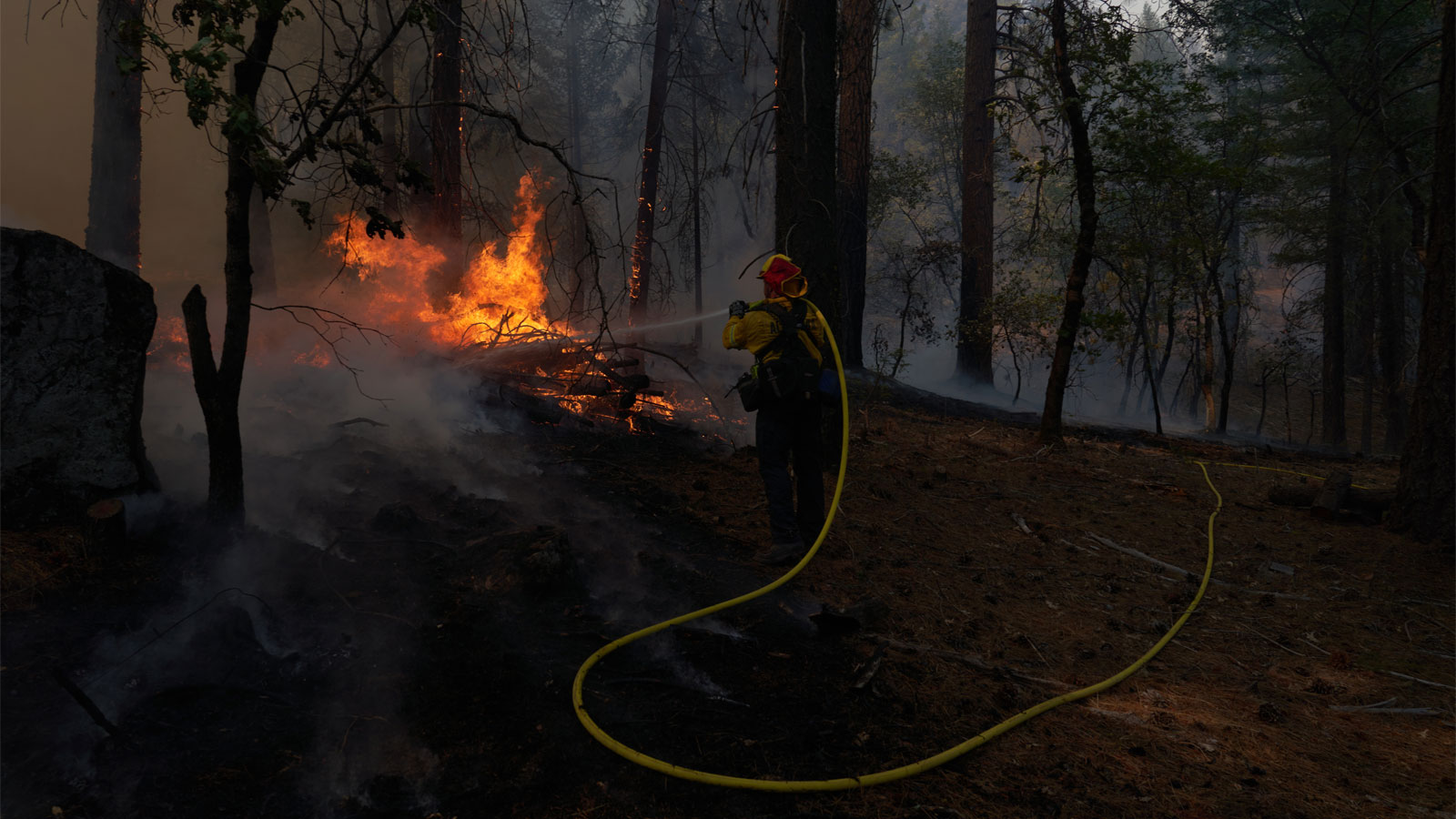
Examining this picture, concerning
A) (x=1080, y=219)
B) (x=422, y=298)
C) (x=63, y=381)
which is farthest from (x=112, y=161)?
(x=1080, y=219)

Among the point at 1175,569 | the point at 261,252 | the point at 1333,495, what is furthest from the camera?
Answer: the point at 261,252

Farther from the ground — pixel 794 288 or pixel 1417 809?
pixel 794 288

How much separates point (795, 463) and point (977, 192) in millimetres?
13157

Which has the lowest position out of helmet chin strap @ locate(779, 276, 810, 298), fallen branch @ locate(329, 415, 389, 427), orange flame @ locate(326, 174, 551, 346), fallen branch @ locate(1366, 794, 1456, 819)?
fallen branch @ locate(1366, 794, 1456, 819)

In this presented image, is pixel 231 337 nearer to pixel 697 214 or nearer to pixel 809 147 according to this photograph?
pixel 809 147

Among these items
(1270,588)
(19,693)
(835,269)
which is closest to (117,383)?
(19,693)

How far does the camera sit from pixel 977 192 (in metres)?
16.4

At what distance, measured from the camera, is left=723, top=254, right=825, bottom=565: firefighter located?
17.4ft

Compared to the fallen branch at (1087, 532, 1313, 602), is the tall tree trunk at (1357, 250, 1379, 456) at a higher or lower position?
higher

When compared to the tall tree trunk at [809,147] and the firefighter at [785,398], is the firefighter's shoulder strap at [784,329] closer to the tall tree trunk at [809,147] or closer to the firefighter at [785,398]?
the firefighter at [785,398]

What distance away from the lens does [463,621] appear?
3.92 m

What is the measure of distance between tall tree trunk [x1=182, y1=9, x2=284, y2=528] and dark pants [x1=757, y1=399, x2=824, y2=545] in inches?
135

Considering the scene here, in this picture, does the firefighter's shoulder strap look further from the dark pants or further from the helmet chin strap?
the dark pants

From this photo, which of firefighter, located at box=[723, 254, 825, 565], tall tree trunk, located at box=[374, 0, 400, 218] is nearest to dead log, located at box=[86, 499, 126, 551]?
firefighter, located at box=[723, 254, 825, 565]
